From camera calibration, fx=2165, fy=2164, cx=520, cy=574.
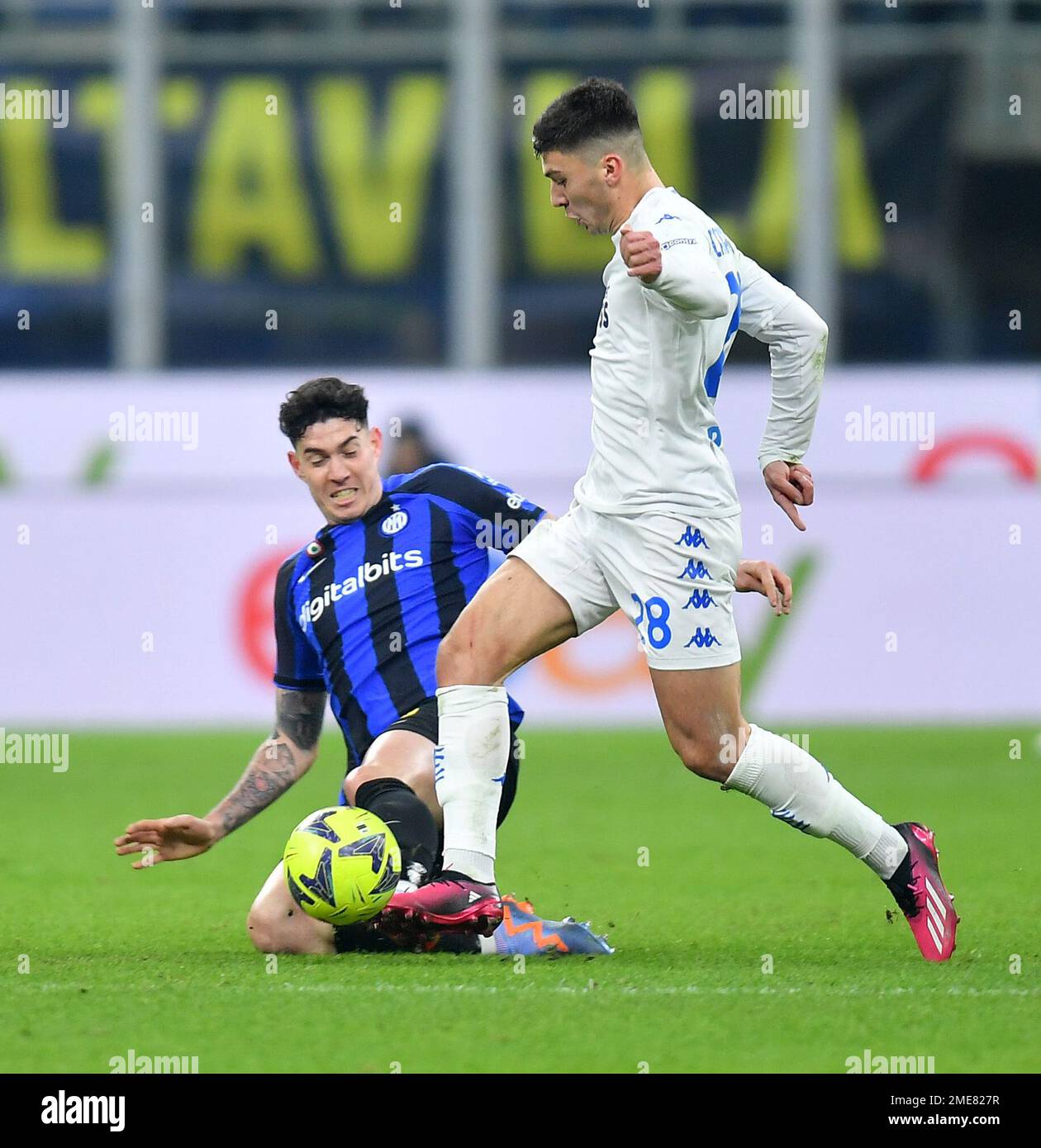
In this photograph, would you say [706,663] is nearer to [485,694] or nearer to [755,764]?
[755,764]

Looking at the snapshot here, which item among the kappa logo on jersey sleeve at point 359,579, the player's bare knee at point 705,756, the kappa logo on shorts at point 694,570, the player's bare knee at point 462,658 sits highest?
the kappa logo on shorts at point 694,570

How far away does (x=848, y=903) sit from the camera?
6.40m

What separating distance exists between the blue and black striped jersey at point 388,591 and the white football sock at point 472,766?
0.48 m

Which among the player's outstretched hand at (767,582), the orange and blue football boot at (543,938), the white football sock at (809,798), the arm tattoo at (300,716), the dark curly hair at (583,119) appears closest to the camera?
the dark curly hair at (583,119)

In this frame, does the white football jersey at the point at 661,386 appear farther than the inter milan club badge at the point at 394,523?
No

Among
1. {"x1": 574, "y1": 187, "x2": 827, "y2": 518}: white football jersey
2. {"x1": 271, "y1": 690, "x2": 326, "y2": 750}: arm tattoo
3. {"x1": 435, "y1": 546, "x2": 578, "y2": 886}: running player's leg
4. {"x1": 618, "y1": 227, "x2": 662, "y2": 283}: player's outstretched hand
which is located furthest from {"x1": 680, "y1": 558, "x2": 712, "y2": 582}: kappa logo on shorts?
{"x1": 271, "y1": 690, "x2": 326, "y2": 750}: arm tattoo

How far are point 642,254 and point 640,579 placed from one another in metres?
0.81

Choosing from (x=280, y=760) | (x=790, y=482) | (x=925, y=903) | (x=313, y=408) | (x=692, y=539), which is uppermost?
(x=313, y=408)

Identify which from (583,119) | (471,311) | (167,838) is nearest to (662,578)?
(583,119)

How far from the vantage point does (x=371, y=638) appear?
579 centimetres

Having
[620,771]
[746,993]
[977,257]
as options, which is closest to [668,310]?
[746,993]

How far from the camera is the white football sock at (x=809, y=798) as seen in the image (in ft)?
16.8

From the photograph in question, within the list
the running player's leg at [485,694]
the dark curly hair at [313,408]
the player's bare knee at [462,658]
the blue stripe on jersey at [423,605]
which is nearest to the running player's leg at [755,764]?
the running player's leg at [485,694]

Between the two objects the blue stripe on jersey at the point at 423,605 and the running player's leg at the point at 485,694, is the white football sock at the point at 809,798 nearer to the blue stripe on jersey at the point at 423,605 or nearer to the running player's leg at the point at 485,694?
the running player's leg at the point at 485,694
